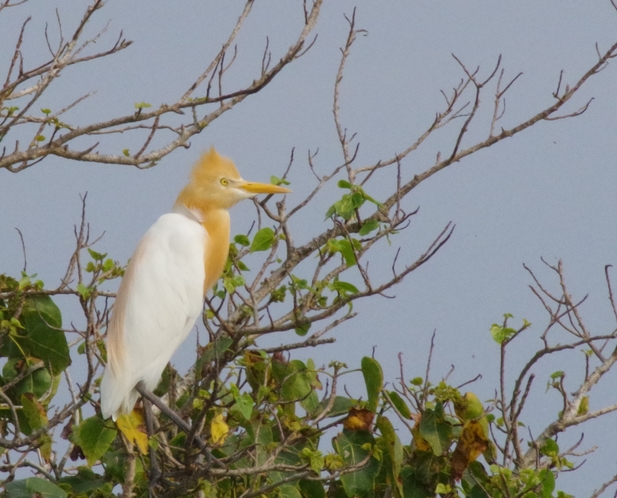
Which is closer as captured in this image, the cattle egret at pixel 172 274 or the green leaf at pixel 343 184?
the green leaf at pixel 343 184

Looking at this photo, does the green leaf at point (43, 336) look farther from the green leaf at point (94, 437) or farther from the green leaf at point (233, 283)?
the green leaf at point (233, 283)

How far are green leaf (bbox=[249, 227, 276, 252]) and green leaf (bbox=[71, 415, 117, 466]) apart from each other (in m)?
0.82

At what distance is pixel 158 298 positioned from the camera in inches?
146

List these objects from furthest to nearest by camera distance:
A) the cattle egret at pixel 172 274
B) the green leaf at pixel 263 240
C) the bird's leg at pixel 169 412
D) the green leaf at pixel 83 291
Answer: the cattle egret at pixel 172 274 < the green leaf at pixel 263 240 < the bird's leg at pixel 169 412 < the green leaf at pixel 83 291

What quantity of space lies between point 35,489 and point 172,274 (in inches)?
44.4

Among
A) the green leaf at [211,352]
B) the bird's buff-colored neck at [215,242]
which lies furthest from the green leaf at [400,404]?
the bird's buff-colored neck at [215,242]

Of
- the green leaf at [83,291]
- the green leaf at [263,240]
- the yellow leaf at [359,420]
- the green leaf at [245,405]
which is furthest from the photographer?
the green leaf at [263,240]

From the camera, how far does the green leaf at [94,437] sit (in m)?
2.94

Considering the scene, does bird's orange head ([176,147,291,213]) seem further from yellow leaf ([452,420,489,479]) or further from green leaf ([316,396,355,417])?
yellow leaf ([452,420,489,479])

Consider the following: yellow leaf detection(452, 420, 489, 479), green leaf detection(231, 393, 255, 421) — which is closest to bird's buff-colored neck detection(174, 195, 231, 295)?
green leaf detection(231, 393, 255, 421)

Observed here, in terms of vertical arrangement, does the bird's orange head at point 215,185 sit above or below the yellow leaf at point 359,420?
above

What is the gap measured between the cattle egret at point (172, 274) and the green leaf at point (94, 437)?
31 centimetres

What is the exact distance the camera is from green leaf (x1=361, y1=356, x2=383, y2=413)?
2.95 metres

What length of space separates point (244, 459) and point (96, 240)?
1188 mm
